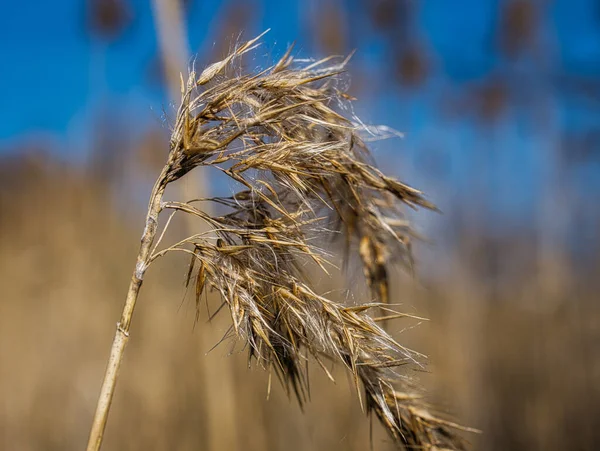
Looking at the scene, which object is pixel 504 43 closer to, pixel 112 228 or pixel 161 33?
pixel 112 228

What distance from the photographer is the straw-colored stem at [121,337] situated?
28.6 inches

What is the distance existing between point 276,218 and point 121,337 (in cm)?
28

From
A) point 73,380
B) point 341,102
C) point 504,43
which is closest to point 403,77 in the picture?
point 504,43

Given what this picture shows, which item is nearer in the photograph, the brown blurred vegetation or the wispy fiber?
the wispy fiber

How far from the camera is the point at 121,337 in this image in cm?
74

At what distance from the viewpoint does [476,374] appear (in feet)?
12.8

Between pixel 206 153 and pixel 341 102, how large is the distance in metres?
0.29

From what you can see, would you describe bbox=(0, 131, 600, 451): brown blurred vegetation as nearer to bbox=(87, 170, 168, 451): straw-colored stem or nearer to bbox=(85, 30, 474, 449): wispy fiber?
bbox=(85, 30, 474, 449): wispy fiber

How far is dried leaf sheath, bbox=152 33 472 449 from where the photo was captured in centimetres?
80

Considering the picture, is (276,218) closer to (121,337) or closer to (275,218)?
(275,218)

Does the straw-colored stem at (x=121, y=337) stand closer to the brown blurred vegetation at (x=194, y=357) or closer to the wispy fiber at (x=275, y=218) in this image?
the wispy fiber at (x=275, y=218)

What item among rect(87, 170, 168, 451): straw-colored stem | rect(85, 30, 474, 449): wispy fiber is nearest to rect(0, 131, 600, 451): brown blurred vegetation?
rect(85, 30, 474, 449): wispy fiber

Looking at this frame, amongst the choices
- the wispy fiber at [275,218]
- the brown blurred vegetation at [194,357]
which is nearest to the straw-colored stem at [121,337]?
the wispy fiber at [275,218]

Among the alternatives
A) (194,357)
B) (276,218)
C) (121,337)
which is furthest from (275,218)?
(194,357)
